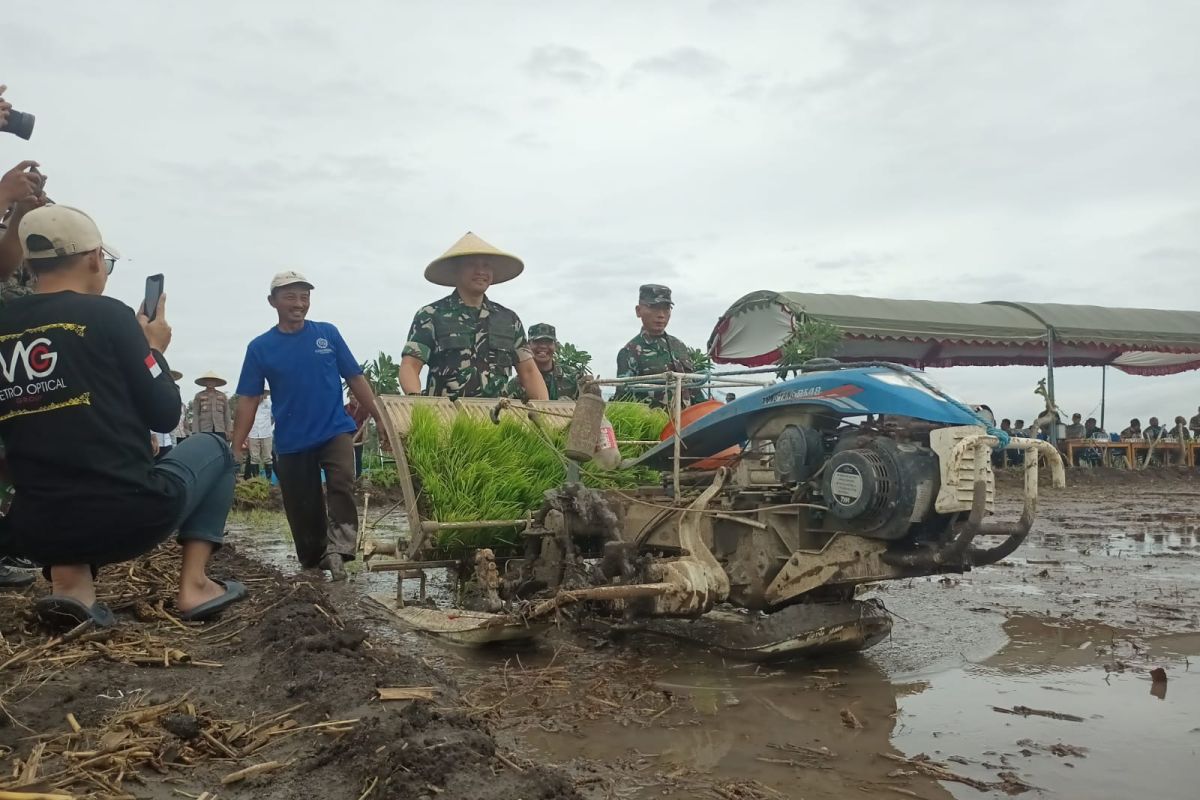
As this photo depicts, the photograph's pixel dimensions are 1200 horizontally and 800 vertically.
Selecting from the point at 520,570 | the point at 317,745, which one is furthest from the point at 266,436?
the point at 317,745

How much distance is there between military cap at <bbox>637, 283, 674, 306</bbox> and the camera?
6.93 metres

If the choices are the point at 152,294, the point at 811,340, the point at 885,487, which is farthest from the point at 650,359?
the point at 811,340

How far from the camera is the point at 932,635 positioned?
468 cm

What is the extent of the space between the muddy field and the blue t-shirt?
1.22 metres

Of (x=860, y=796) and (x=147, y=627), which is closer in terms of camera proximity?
(x=860, y=796)

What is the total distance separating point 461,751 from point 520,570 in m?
2.69

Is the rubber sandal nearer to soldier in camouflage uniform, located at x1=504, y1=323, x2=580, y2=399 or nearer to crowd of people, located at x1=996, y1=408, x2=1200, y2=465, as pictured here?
soldier in camouflage uniform, located at x1=504, y1=323, x2=580, y2=399

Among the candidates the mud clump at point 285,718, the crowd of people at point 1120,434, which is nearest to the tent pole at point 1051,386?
the crowd of people at point 1120,434

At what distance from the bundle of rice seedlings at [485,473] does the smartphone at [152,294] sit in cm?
168

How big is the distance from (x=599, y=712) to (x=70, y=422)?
206cm

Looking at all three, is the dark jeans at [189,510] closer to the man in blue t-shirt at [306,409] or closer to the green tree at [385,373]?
the man in blue t-shirt at [306,409]

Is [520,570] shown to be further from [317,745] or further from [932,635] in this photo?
[317,745]

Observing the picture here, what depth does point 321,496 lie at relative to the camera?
604cm

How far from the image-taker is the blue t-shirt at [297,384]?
19.3ft
